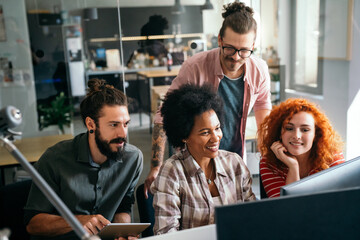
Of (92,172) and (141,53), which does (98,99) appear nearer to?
(92,172)

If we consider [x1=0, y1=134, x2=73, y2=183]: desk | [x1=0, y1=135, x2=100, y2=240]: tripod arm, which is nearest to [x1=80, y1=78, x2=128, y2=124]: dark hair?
[x1=0, y1=135, x2=100, y2=240]: tripod arm

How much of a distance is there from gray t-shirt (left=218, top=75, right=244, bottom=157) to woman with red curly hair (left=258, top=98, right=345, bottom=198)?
348 millimetres

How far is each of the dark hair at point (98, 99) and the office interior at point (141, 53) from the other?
1.20m

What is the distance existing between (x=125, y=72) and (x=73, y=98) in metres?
0.68

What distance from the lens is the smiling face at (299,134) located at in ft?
5.54

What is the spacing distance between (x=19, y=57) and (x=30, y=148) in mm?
1188

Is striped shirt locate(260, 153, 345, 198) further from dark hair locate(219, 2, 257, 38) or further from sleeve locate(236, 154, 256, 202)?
dark hair locate(219, 2, 257, 38)

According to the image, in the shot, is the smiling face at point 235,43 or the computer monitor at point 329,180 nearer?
the computer monitor at point 329,180

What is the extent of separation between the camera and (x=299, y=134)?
1698mm


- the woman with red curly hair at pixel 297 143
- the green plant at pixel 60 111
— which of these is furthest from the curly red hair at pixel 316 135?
the green plant at pixel 60 111

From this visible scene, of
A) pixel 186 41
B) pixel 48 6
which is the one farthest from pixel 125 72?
pixel 48 6

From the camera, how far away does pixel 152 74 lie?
3314 millimetres

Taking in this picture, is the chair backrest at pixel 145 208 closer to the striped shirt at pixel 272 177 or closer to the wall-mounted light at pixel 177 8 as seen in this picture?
the striped shirt at pixel 272 177

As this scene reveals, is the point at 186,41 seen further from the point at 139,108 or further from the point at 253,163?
the point at 253,163
